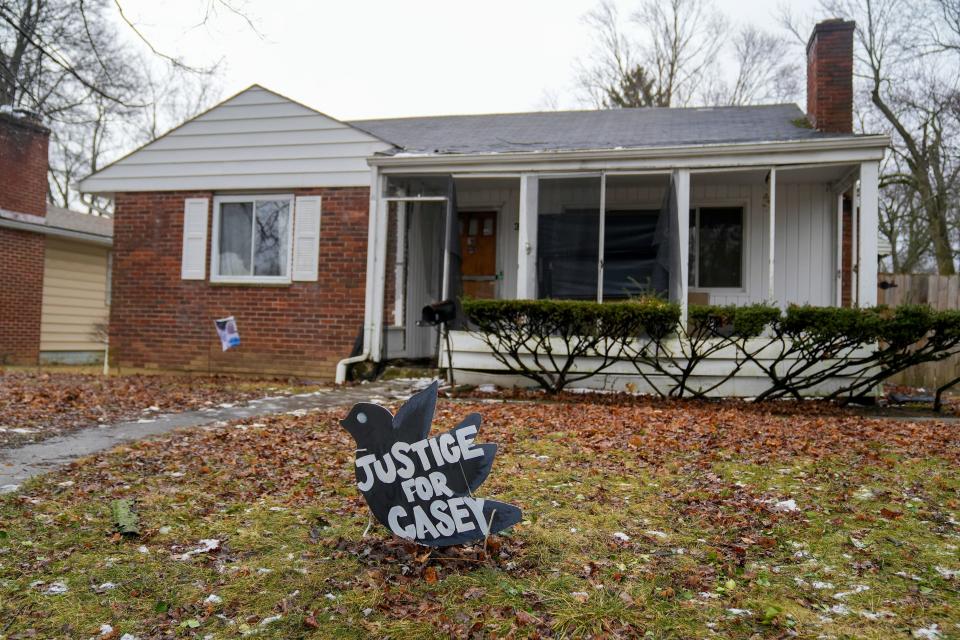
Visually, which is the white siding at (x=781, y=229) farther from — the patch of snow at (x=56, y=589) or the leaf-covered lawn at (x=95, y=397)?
the patch of snow at (x=56, y=589)

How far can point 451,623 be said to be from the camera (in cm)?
280

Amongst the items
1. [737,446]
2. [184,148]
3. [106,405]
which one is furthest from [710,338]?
[184,148]

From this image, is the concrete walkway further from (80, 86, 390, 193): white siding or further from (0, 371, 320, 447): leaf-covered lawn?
(80, 86, 390, 193): white siding

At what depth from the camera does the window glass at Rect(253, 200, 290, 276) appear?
1055 centimetres

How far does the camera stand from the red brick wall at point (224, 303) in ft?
33.5

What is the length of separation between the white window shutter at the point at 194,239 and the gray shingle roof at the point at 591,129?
310cm

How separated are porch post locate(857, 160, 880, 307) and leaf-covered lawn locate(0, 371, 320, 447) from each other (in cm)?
697

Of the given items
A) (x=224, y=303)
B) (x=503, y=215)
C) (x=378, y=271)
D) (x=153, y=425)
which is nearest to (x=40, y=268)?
Result: (x=224, y=303)

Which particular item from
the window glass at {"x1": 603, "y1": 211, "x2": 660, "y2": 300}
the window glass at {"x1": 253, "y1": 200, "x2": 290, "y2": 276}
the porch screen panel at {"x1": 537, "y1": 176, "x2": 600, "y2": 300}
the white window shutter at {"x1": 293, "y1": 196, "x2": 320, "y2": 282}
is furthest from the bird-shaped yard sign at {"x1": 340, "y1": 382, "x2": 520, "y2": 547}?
the window glass at {"x1": 253, "y1": 200, "x2": 290, "y2": 276}

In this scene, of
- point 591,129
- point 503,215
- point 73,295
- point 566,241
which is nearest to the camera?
point 566,241

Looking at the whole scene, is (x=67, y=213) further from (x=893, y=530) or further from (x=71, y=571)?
(x=893, y=530)

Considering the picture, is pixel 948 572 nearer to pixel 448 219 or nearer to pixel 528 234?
pixel 528 234

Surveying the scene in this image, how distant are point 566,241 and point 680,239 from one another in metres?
1.49

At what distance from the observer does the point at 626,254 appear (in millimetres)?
9609
